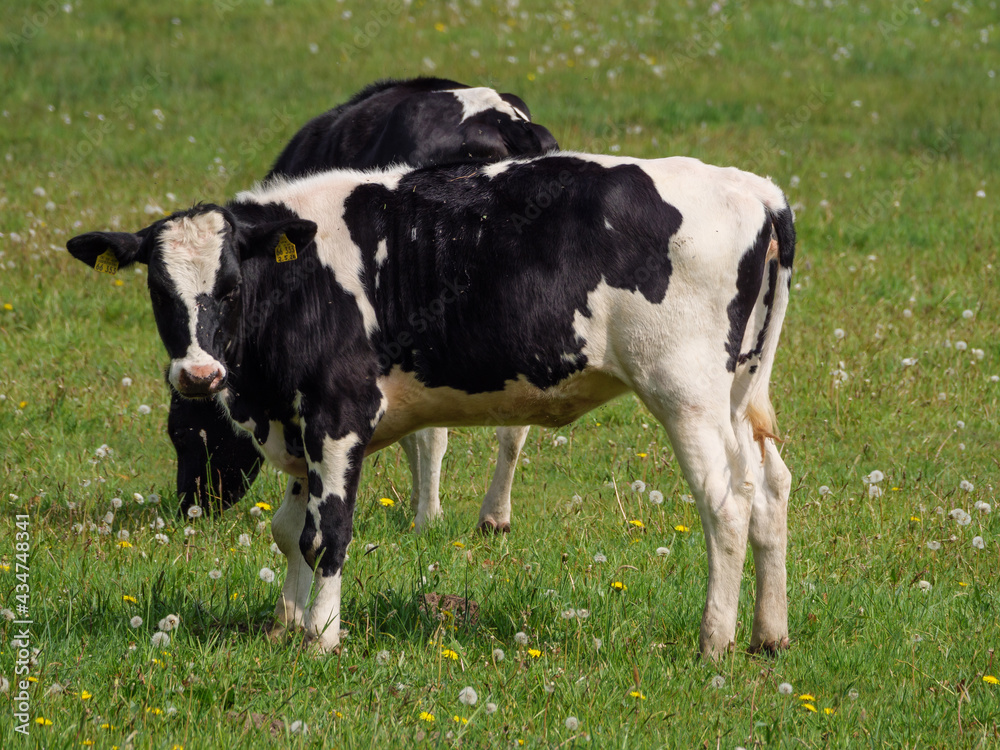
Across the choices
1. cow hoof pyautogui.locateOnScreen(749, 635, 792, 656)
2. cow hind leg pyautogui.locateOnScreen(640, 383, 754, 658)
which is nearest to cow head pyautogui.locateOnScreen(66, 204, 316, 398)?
cow hind leg pyautogui.locateOnScreen(640, 383, 754, 658)

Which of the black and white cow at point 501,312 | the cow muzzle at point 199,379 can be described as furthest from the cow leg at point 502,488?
the cow muzzle at point 199,379

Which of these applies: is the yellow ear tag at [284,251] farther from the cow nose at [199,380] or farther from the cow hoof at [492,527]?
the cow hoof at [492,527]

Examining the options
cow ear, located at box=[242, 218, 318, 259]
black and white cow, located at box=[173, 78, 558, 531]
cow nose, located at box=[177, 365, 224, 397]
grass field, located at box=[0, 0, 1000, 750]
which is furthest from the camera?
black and white cow, located at box=[173, 78, 558, 531]

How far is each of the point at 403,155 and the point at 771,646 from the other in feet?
12.8

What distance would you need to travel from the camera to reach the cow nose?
4355mm

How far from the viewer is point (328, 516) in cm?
482

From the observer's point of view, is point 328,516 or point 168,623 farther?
point 328,516

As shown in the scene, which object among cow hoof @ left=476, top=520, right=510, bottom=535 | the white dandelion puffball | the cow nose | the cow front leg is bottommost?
cow hoof @ left=476, top=520, right=510, bottom=535

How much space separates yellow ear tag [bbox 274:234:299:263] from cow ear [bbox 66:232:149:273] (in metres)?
0.53

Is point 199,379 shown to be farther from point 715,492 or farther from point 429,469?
point 429,469

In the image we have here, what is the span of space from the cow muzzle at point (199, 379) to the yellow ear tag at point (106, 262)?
0.81m

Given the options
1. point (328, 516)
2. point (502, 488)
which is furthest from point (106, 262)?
point (502, 488)

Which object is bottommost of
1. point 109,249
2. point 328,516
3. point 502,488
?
point 502,488

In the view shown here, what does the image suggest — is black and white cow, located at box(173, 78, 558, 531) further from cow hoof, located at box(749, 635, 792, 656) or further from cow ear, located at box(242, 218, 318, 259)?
cow hoof, located at box(749, 635, 792, 656)
